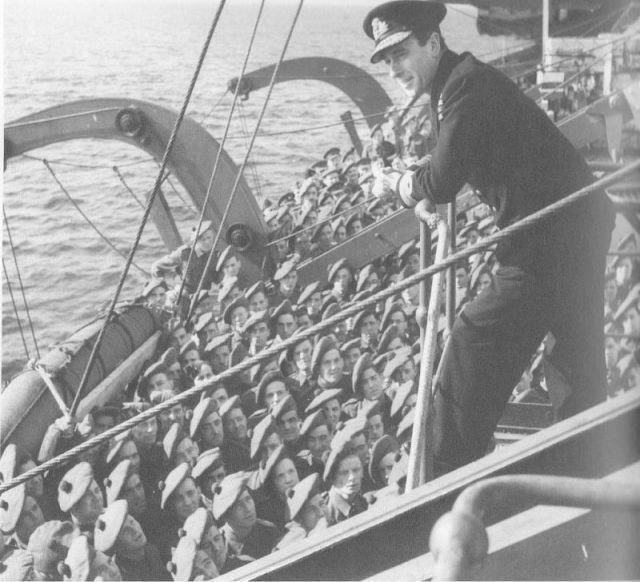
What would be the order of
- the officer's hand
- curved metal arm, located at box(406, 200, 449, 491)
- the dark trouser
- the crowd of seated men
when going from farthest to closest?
the crowd of seated men → the officer's hand → the dark trouser → curved metal arm, located at box(406, 200, 449, 491)

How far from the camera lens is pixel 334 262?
8453mm

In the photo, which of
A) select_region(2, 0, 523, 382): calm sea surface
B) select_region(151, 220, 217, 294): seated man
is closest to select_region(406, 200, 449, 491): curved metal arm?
select_region(2, 0, 523, 382): calm sea surface

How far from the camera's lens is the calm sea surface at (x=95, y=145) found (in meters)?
14.2

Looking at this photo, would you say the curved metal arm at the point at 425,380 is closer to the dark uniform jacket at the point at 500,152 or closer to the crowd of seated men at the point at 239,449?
the dark uniform jacket at the point at 500,152

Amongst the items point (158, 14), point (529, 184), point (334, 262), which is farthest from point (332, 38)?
point (529, 184)

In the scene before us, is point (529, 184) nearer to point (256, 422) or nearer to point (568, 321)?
point (568, 321)

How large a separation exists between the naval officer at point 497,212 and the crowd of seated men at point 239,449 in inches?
23.0

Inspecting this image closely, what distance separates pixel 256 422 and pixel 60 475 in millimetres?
1118

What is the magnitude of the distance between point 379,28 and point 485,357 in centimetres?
93

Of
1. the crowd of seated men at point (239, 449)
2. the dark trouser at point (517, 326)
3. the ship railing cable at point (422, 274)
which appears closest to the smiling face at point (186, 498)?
the crowd of seated men at point (239, 449)

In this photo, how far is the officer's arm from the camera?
7.70ft

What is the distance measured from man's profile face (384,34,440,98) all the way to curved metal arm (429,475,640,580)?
1.64 m

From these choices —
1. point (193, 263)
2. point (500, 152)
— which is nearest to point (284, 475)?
point (500, 152)

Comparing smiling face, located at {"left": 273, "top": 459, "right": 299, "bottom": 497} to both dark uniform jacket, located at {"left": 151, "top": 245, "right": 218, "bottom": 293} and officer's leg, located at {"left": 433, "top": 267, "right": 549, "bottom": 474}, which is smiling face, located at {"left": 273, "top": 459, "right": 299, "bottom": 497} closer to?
officer's leg, located at {"left": 433, "top": 267, "right": 549, "bottom": 474}
